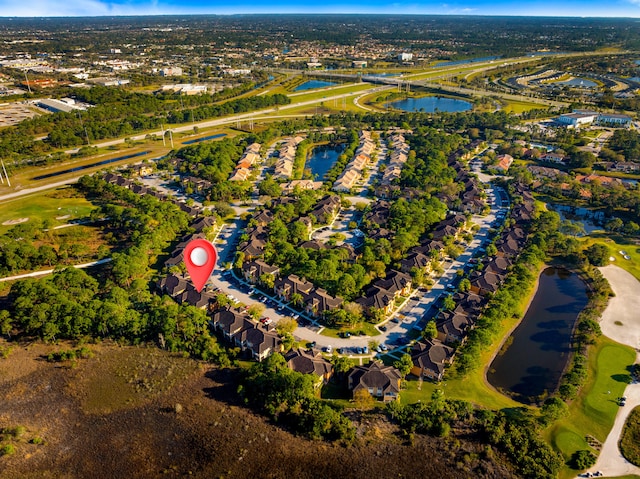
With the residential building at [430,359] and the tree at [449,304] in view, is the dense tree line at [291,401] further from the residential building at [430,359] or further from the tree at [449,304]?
the tree at [449,304]

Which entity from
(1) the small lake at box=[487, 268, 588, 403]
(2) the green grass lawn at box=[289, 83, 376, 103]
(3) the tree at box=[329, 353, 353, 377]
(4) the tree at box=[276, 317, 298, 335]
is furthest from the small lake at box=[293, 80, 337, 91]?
(3) the tree at box=[329, 353, 353, 377]

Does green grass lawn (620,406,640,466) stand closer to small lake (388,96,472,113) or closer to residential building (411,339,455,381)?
residential building (411,339,455,381)

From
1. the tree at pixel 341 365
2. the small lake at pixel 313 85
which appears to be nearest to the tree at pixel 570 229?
the tree at pixel 341 365

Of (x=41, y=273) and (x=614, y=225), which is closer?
(x=41, y=273)

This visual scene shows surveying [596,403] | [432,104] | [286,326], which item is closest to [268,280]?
[286,326]

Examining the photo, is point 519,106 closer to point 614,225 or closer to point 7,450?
point 614,225

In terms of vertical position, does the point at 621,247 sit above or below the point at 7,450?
above

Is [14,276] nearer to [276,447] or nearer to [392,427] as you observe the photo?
[276,447]
